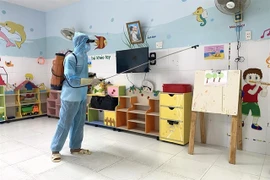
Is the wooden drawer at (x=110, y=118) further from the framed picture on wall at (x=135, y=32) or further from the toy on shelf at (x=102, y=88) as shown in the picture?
the framed picture on wall at (x=135, y=32)

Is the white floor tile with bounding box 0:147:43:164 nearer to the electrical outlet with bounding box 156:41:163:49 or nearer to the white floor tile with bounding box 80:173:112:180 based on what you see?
the white floor tile with bounding box 80:173:112:180

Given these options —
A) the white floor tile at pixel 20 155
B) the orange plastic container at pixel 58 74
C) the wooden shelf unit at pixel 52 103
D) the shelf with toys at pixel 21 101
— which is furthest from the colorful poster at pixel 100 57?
the white floor tile at pixel 20 155

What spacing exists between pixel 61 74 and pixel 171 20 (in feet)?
6.66

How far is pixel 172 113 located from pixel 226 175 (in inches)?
46.6

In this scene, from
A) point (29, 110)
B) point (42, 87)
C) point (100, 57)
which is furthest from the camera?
point (42, 87)

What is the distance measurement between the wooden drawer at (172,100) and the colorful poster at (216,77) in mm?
470

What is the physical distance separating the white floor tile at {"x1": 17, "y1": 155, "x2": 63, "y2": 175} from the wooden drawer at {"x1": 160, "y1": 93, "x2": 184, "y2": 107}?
67.7 inches

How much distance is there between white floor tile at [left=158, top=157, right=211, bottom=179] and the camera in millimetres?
2205

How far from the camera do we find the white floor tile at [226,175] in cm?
211

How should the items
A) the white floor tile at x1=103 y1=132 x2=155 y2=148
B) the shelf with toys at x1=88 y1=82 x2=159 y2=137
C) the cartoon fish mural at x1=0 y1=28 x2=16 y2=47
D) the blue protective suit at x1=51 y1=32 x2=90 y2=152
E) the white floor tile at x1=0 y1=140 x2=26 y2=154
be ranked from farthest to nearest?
the cartoon fish mural at x1=0 y1=28 x2=16 y2=47 → the shelf with toys at x1=88 y1=82 x2=159 y2=137 → the white floor tile at x1=103 y1=132 x2=155 y2=148 → the white floor tile at x1=0 y1=140 x2=26 y2=154 → the blue protective suit at x1=51 y1=32 x2=90 y2=152

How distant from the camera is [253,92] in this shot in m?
2.80

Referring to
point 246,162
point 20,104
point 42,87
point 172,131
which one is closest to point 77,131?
point 172,131

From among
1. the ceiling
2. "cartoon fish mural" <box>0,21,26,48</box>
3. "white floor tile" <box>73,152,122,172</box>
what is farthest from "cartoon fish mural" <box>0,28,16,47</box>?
"white floor tile" <box>73,152,122,172</box>

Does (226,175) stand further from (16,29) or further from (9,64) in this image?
(16,29)
